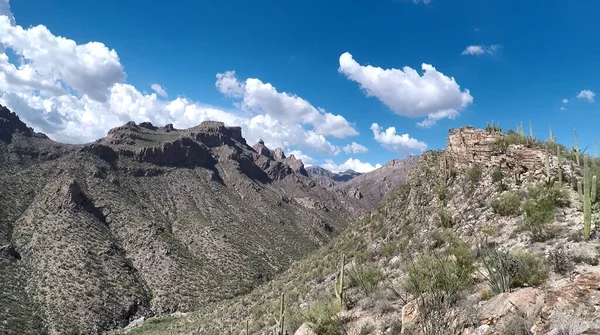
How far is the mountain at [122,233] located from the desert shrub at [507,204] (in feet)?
133

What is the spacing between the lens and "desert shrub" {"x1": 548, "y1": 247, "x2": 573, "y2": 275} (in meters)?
10.3

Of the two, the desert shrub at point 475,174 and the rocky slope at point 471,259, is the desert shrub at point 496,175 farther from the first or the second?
the desert shrub at point 475,174

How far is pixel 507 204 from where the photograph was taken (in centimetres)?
1645

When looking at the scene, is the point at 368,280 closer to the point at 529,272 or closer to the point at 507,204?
the point at 529,272

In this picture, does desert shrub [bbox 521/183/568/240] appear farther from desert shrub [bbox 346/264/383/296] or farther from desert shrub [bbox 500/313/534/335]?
desert shrub [bbox 500/313/534/335]

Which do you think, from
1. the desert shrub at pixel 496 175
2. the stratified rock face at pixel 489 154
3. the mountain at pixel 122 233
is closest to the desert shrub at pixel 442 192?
the stratified rock face at pixel 489 154

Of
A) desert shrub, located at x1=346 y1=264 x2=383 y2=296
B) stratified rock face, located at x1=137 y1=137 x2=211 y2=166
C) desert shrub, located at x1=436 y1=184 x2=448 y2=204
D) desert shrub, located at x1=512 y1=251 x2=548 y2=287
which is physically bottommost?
desert shrub, located at x1=346 y1=264 x2=383 y2=296

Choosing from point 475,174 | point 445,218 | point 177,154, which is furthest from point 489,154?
point 177,154

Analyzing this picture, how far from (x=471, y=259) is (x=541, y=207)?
3.96m

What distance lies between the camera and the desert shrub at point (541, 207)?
13.5 metres

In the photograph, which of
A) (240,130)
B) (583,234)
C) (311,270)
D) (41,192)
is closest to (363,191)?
(240,130)

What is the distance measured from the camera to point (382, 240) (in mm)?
24047

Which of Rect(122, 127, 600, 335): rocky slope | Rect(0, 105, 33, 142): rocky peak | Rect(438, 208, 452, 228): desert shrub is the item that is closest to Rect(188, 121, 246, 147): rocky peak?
Rect(0, 105, 33, 142): rocky peak

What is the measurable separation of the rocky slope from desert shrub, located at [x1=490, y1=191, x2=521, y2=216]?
6 cm
